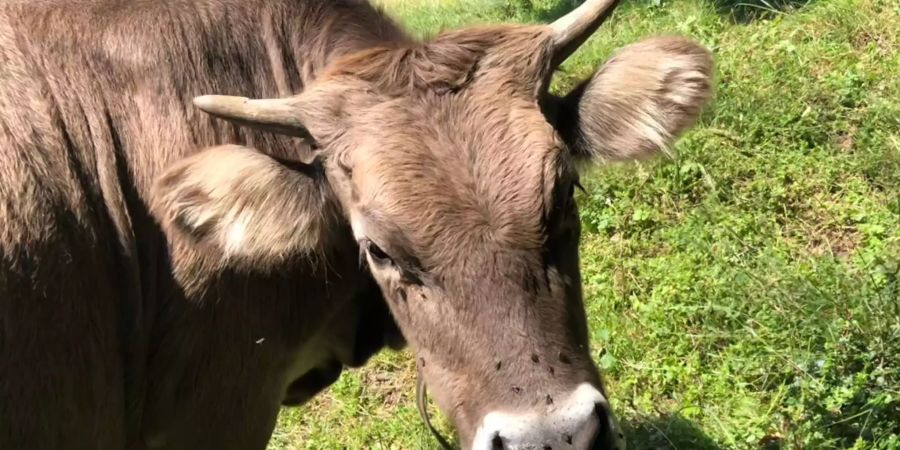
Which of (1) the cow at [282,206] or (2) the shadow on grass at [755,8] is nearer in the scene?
(1) the cow at [282,206]

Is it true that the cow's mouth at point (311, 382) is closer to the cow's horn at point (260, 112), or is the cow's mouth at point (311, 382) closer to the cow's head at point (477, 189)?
the cow's head at point (477, 189)

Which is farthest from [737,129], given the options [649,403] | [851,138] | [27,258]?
[27,258]

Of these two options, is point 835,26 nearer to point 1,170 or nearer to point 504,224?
point 504,224

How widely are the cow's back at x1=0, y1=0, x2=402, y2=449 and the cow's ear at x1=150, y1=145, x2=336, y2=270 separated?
0.18m

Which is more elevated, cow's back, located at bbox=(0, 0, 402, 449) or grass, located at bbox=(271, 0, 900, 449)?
cow's back, located at bbox=(0, 0, 402, 449)

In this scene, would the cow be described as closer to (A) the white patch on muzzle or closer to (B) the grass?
(A) the white patch on muzzle

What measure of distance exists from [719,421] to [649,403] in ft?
1.17

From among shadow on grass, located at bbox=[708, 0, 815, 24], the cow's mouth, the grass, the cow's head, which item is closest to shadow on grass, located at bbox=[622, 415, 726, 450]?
the grass

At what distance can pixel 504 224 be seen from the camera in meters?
2.92

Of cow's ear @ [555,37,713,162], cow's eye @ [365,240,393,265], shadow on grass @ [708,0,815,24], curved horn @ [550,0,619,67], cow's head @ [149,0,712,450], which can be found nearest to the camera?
cow's head @ [149,0,712,450]

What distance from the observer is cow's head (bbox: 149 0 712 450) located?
2916mm

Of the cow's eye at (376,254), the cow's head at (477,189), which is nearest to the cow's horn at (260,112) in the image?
the cow's head at (477,189)

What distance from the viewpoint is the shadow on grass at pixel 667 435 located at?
181 inches

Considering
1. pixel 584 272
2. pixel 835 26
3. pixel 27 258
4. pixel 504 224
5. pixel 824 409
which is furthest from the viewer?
pixel 835 26
